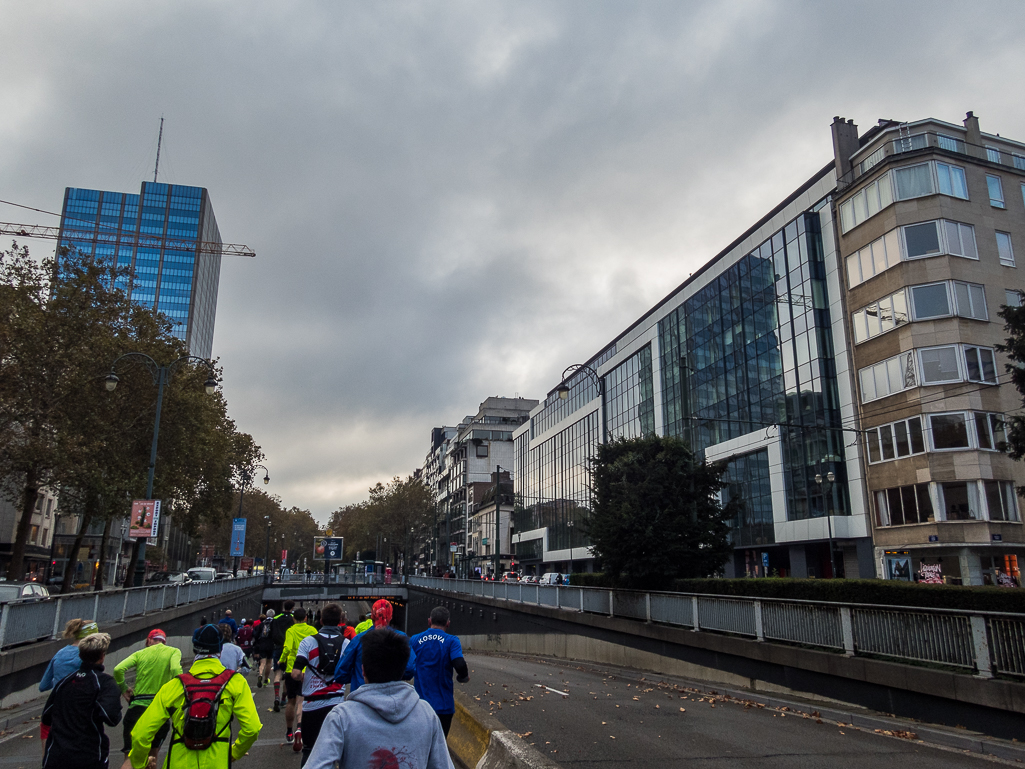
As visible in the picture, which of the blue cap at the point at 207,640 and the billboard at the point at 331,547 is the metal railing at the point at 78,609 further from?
the billboard at the point at 331,547

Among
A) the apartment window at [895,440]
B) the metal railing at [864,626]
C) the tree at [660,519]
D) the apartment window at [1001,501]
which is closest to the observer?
the metal railing at [864,626]

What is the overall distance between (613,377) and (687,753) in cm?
5541

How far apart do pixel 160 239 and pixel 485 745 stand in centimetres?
16205

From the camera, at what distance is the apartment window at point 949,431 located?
103ft

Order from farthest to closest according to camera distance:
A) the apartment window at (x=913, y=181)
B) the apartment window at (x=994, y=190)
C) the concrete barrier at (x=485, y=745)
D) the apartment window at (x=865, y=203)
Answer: the apartment window at (x=994, y=190)
the apartment window at (x=865, y=203)
the apartment window at (x=913, y=181)
the concrete barrier at (x=485, y=745)

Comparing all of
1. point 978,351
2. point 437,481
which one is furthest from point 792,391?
point 437,481

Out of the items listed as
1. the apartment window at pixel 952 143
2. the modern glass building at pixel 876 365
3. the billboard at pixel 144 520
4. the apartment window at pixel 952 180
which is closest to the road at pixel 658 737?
the modern glass building at pixel 876 365

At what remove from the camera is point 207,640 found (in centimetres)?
552

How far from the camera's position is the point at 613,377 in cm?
6359

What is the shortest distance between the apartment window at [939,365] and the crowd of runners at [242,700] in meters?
30.9

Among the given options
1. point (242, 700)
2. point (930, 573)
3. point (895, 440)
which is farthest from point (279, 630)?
point (895, 440)

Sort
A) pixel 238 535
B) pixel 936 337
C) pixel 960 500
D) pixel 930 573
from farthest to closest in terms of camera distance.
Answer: pixel 238 535, pixel 936 337, pixel 960 500, pixel 930 573

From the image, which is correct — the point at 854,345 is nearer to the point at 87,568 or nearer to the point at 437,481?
the point at 87,568

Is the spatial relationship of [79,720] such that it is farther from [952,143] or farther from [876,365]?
[952,143]
